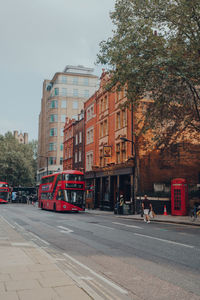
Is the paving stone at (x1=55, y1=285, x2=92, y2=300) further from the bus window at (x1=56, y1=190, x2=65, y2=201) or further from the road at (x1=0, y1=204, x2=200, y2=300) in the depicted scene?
the bus window at (x1=56, y1=190, x2=65, y2=201)

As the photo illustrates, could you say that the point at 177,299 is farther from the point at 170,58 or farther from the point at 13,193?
the point at 13,193

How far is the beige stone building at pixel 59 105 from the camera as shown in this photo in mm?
79062

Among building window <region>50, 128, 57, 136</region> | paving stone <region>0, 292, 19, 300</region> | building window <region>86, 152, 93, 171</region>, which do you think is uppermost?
building window <region>50, 128, 57, 136</region>

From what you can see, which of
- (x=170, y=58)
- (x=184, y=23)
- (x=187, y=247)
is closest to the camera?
(x=187, y=247)

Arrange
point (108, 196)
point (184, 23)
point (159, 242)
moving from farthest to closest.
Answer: point (108, 196)
point (184, 23)
point (159, 242)

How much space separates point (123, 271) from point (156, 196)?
77.0 feet

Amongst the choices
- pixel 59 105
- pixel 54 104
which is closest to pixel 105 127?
pixel 59 105

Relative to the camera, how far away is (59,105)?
80.9m

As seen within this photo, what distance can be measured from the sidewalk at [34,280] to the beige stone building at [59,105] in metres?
70.2

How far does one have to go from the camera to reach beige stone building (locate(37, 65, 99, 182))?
79.1 meters

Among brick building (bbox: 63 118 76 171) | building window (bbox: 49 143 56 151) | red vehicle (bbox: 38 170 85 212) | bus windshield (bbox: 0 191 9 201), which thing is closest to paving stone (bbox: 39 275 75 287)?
red vehicle (bbox: 38 170 85 212)

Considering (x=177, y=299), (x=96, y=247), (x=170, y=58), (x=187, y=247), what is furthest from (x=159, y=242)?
(x=170, y=58)

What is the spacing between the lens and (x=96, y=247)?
10492 mm

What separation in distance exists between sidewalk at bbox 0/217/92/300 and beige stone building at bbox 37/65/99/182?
230 ft
